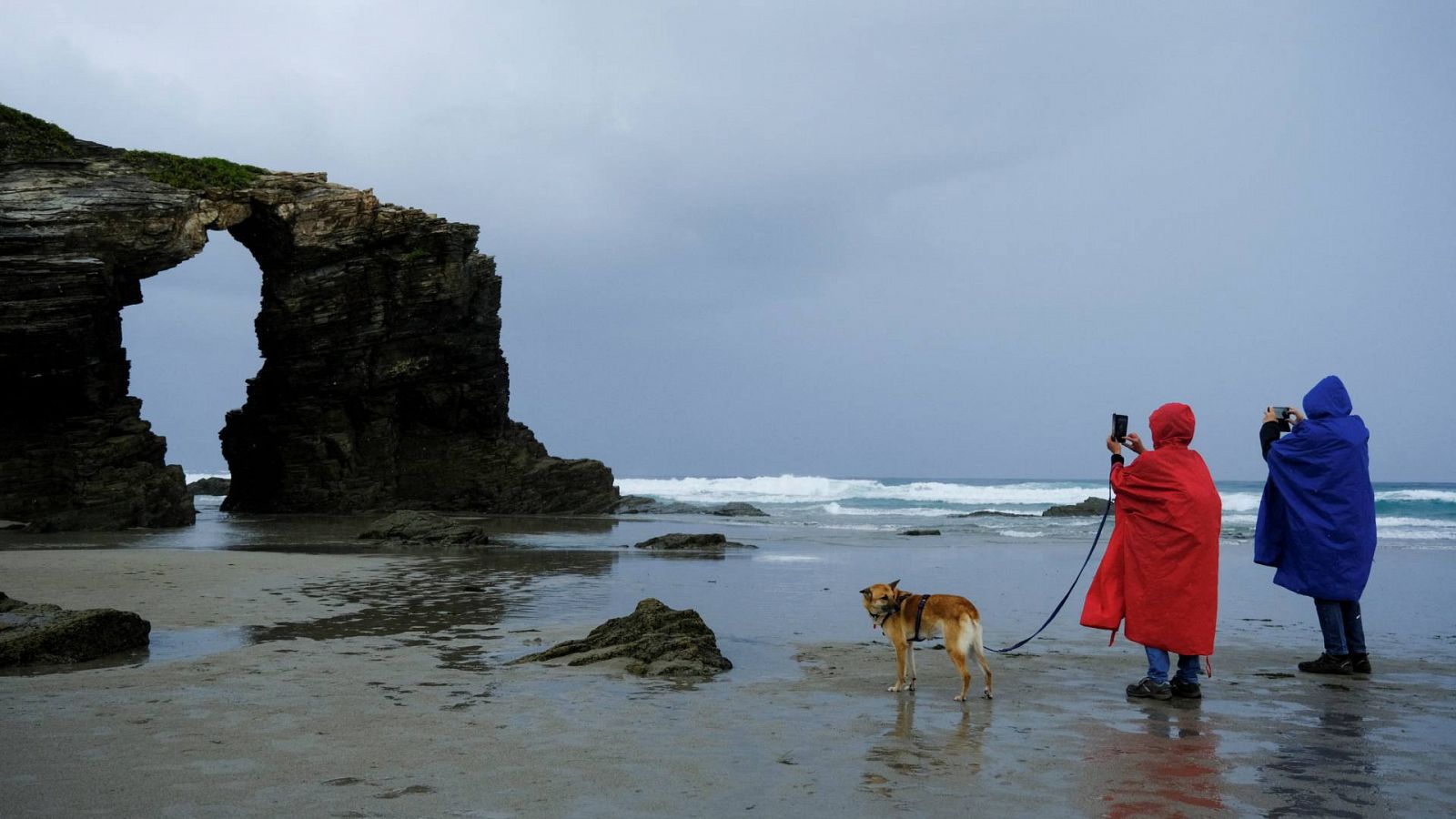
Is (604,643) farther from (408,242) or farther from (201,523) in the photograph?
(408,242)

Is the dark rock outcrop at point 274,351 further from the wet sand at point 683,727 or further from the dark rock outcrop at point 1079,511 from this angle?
the dark rock outcrop at point 1079,511

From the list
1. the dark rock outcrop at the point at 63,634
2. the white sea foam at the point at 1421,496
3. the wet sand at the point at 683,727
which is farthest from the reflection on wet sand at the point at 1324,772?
the white sea foam at the point at 1421,496

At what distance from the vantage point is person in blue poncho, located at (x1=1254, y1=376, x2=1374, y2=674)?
7.99 metres

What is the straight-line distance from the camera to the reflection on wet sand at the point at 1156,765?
4.41 metres

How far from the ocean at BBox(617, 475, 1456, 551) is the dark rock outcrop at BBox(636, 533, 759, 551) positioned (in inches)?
409

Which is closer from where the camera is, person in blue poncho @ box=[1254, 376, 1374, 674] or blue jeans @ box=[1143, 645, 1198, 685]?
blue jeans @ box=[1143, 645, 1198, 685]

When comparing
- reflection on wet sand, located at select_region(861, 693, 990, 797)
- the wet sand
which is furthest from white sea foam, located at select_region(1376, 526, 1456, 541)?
reflection on wet sand, located at select_region(861, 693, 990, 797)

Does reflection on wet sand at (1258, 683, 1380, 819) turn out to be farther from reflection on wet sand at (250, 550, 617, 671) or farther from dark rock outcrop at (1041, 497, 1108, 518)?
dark rock outcrop at (1041, 497, 1108, 518)

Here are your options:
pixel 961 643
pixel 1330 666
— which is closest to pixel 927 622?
pixel 961 643

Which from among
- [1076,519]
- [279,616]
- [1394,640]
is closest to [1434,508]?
[1076,519]

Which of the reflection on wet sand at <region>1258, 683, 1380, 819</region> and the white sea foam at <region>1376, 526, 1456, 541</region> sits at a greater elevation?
the white sea foam at <region>1376, 526, 1456, 541</region>

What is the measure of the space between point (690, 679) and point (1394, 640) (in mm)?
7561

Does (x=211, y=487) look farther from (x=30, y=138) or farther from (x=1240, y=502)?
(x=1240, y=502)

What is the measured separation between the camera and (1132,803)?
441cm
